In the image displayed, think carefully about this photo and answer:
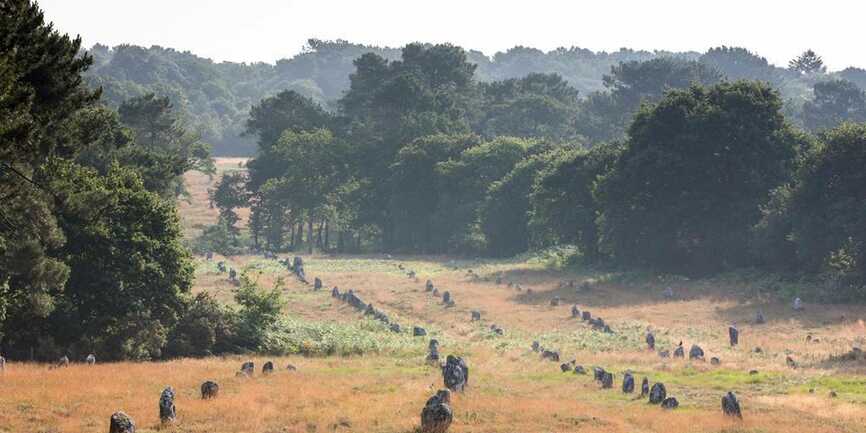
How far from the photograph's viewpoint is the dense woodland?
142 feet

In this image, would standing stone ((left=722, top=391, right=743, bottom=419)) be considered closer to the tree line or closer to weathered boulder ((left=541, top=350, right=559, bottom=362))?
weathered boulder ((left=541, top=350, right=559, bottom=362))

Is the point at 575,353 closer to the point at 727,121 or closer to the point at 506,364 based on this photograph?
the point at 506,364

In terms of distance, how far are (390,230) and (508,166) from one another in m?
17.9

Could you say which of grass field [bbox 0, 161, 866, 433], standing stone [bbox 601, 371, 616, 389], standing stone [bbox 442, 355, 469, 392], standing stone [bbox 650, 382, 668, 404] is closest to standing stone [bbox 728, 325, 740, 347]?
grass field [bbox 0, 161, 866, 433]

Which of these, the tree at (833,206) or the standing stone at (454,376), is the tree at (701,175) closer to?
the tree at (833,206)

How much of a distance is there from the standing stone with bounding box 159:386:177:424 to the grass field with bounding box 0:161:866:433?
1.14ft

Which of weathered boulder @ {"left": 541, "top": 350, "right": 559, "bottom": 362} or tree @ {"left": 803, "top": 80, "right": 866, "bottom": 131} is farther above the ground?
tree @ {"left": 803, "top": 80, "right": 866, "bottom": 131}

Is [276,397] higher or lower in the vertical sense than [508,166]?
lower

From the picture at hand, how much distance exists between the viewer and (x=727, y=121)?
89.9 meters

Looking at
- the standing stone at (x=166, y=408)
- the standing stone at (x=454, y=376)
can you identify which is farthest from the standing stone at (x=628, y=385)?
the standing stone at (x=166, y=408)

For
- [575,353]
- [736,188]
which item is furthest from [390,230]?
[575,353]

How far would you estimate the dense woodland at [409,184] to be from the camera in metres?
43.3

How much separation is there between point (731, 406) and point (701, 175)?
56112mm

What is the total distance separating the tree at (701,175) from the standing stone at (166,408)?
208ft
